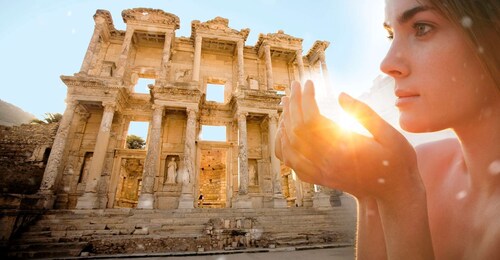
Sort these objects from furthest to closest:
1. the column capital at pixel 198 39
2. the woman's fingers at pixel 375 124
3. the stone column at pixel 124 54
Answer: the column capital at pixel 198 39
the stone column at pixel 124 54
the woman's fingers at pixel 375 124

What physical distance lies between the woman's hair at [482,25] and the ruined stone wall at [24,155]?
17753 mm

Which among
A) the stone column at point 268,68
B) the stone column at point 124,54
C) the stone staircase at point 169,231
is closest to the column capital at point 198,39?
the stone column at point 124,54

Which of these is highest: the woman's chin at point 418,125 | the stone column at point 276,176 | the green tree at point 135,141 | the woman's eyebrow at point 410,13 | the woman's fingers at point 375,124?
the green tree at point 135,141

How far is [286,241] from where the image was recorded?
29.5ft

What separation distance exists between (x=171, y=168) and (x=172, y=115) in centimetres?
372

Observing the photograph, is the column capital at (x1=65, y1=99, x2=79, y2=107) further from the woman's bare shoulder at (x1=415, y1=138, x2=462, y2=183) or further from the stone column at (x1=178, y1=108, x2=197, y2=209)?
the woman's bare shoulder at (x1=415, y1=138, x2=462, y2=183)

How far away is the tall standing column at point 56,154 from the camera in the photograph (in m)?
11.6

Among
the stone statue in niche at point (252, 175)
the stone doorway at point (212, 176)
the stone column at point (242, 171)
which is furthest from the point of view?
the stone doorway at point (212, 176)

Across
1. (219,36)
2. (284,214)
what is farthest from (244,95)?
(284,214)

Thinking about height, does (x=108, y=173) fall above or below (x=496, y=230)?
above

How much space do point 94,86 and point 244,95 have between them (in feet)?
28.9

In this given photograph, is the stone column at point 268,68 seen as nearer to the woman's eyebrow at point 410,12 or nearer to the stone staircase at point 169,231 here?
the stone staircase at point 169,231

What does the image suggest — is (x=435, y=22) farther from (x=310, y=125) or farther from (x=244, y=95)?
(x=244, y=95)

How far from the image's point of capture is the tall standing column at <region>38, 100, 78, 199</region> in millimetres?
11578
